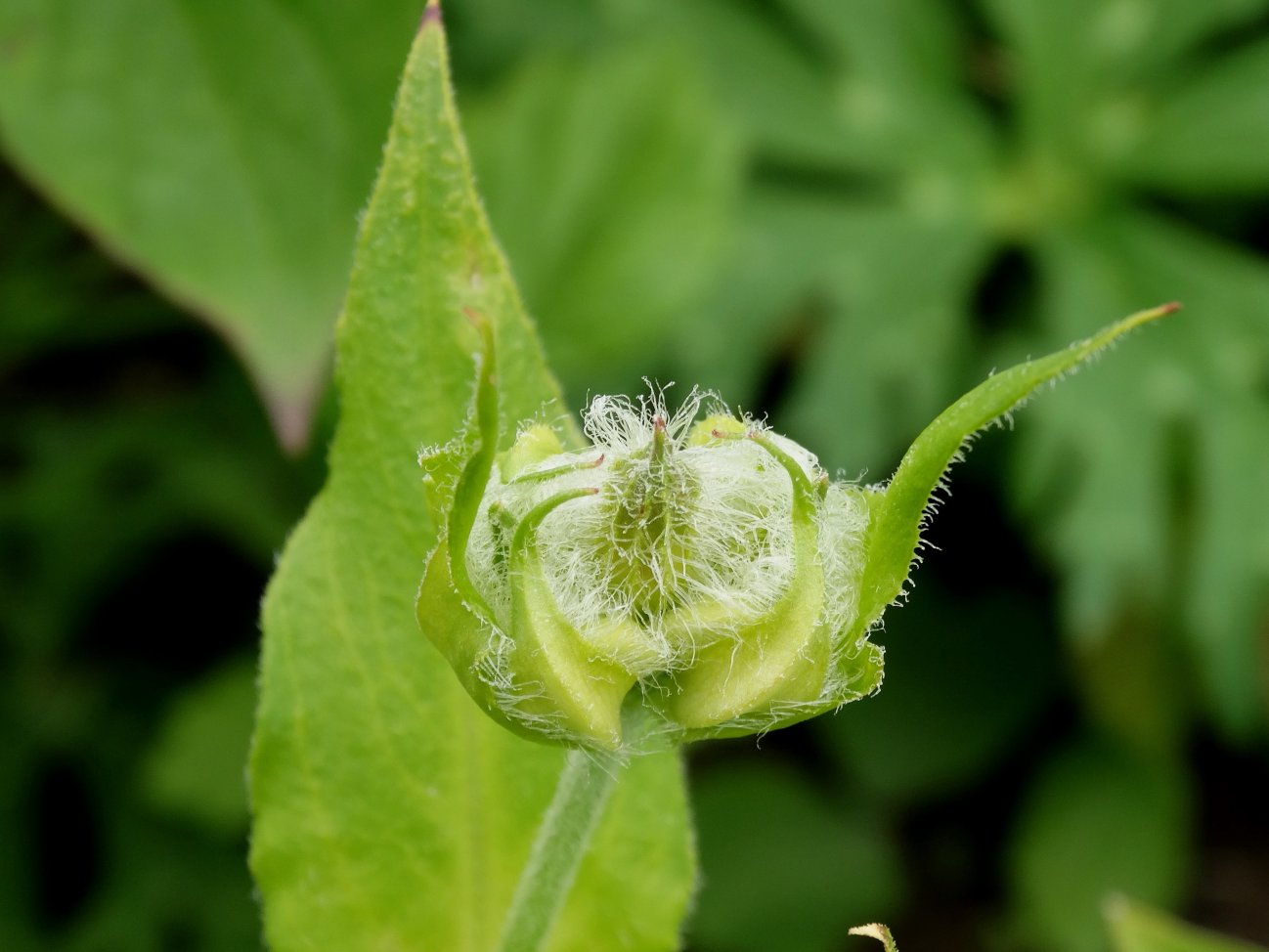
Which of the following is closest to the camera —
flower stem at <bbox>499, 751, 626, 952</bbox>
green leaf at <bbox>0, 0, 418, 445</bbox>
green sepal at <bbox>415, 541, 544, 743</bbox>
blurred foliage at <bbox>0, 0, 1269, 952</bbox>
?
green sepal at <bbox>415, 541, 544, 743</bbox>

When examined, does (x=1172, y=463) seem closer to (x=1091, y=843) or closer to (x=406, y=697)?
(x=1091, y=843)

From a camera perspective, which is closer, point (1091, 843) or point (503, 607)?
point (503, 607)

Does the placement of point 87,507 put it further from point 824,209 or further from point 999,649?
point 999,649

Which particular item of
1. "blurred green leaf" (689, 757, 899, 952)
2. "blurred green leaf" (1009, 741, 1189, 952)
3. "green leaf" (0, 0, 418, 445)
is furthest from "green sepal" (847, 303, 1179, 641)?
"blurred green leaf" (1009, 741, 1189, 952)

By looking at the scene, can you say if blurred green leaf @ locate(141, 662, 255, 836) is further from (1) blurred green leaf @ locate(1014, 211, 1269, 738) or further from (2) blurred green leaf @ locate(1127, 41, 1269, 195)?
(2) blurred green leaf @ locate(1127, 41, 1269, 195)

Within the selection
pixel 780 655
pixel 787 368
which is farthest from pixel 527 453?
pixel 787 368

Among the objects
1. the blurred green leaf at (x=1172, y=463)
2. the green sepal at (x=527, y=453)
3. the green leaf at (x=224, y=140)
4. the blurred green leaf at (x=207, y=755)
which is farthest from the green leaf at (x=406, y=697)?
the blurred green leaf at (x=1172, y=463)
